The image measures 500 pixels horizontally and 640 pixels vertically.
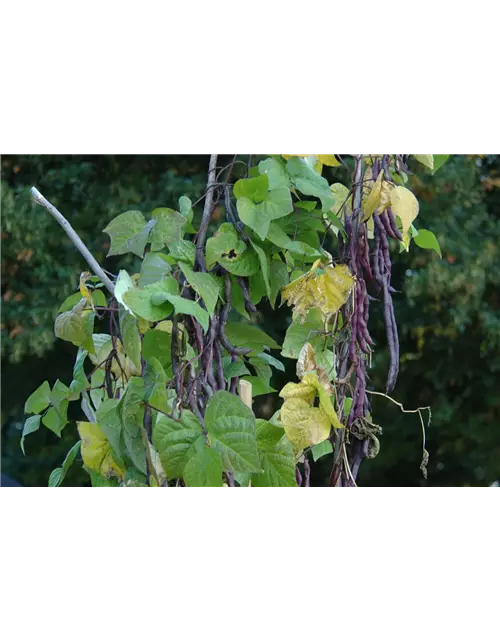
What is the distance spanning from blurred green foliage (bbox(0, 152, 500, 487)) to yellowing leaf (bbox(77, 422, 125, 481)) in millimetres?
3167

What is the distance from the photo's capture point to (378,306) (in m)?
4.66

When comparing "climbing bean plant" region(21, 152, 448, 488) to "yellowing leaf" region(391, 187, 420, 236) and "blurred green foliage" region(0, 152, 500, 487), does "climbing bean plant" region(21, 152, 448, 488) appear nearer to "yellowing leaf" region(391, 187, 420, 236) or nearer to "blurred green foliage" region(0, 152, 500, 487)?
"yellowing leaf" region(391, 187, 420, 236)

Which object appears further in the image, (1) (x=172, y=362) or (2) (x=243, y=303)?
(2) (x=243, y=303)

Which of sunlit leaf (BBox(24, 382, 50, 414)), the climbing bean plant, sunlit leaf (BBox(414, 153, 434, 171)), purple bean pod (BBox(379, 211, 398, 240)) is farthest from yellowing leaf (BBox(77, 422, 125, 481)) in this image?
sunlit leaf (BBox(414, 153, 434, 171))

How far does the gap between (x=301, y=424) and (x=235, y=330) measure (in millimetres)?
181

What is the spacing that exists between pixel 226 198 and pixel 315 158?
22cm

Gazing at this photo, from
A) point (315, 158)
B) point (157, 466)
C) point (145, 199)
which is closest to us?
point (157, 466)

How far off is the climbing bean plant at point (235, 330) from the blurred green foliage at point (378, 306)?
310 cm

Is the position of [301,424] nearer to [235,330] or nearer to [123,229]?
[235,330]

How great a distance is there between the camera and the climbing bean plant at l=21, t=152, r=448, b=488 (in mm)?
1006

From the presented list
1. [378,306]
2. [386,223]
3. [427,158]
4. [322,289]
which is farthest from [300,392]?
[378,306]

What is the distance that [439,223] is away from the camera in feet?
14.5

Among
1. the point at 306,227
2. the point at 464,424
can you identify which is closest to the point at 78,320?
the point at 306,227
